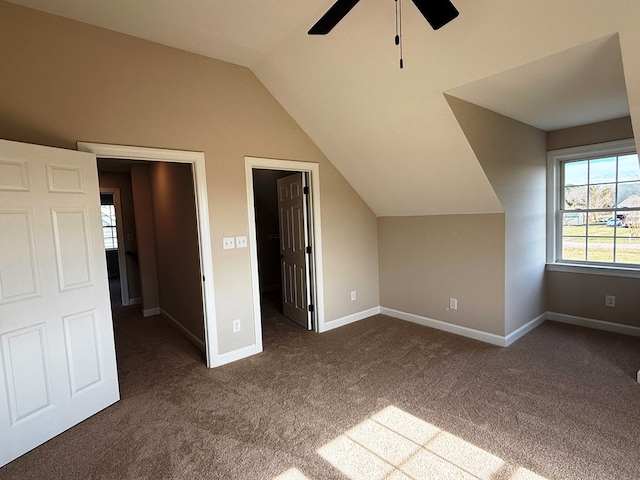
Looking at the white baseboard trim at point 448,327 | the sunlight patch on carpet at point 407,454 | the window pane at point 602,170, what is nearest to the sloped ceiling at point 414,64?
the window pane at point 602,170

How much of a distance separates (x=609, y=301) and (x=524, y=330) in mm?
1018

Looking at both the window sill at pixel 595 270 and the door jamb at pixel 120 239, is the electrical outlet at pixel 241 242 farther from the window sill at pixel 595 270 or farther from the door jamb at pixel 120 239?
the window sill at pixel 595 270

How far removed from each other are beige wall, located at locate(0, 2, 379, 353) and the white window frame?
2.51 m

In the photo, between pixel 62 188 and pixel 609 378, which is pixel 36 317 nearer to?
pixel 62 188

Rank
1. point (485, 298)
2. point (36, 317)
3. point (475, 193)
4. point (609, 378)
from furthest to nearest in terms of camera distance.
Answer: point (485, 298) → point (475, 193) → point (609, 378) → point (36, 317)

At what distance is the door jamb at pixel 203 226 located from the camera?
2756 millimetres

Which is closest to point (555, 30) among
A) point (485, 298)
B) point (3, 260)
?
point (485, 298)

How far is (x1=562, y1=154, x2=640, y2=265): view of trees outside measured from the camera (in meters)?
3.58

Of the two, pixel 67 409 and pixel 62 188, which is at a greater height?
pixel 62 188

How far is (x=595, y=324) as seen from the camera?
12.5 feet

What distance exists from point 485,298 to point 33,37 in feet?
14.5

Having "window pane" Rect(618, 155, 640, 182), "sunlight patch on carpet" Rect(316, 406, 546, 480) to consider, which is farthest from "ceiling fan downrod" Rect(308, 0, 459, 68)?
"window pane" Rect(618, 155, 640, 182)

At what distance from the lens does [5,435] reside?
1965 mm

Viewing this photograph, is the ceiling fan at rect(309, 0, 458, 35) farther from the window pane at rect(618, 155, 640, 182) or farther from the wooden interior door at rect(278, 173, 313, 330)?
the window pane at rect(618, 155, 640, 182)
